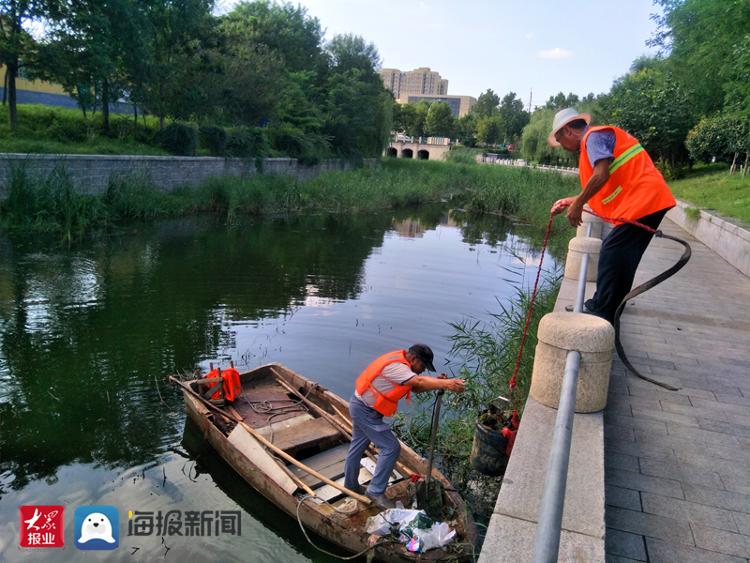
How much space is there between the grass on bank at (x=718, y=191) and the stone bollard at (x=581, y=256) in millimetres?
7302

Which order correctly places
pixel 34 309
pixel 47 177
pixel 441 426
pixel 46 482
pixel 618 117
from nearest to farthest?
1. pixel 46 482
2. pixel 441 426
3. pixel 34 309
4. pixel 47 177
5. pixel 618 117

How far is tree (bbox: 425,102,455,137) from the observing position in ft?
295

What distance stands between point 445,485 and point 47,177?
55.7 ft

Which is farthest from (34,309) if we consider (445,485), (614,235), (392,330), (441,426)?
(614,235)

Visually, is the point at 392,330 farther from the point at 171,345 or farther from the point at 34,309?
the point at 34,309

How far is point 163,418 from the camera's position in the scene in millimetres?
7355

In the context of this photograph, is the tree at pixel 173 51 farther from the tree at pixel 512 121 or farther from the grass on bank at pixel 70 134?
the tree at pixel 512 121

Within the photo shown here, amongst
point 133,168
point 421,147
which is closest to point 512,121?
point 421,147

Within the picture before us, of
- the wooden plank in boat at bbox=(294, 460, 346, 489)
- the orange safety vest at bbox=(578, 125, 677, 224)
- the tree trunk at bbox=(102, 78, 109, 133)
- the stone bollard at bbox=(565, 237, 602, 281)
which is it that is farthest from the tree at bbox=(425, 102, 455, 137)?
the orange safety vest at bbox=(578, 125, 677, 224)

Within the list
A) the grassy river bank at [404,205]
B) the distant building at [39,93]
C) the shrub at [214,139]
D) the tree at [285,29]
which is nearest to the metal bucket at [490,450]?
the grassy river bank at [404,205]

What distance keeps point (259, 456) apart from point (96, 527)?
156 centimetres

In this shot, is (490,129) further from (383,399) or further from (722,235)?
(383,399)

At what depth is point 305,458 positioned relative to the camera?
6207 mm

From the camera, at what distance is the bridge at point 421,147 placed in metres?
82.7
